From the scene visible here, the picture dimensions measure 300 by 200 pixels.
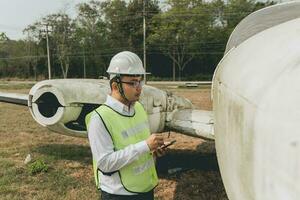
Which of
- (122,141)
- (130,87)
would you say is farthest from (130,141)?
(130,87)

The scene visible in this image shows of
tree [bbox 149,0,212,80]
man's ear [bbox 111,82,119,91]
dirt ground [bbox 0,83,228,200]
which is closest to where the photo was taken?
Result: man's ear [bbox 111,82,119,91]

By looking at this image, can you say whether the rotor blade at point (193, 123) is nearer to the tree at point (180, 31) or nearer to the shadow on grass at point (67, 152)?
the shadow on grass at point (67, 152)

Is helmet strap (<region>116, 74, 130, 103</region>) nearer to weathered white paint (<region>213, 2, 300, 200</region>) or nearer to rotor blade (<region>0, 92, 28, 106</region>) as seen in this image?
weathered white paint (<region>213, 2, 300, 200</region>)

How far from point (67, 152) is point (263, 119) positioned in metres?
7.80

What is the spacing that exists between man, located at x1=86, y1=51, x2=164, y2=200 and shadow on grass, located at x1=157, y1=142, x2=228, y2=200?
10.6 ft

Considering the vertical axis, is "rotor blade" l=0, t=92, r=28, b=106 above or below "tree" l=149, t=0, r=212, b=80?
below

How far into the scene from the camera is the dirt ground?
256 inches

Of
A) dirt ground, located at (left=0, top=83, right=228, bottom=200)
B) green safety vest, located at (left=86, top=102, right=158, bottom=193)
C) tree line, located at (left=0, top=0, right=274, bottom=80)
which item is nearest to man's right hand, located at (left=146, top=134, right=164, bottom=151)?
green safety vest, located at (left=86, top=102, right=158, bottom=193)

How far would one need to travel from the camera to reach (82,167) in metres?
7.91

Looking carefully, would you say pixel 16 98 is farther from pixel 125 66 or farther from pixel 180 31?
pixel 180 31

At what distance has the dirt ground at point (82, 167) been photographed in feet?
21.3

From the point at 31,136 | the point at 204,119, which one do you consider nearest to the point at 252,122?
the point at 204,119

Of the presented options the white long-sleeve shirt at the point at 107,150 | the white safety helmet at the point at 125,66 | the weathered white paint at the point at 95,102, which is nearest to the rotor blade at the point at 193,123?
the weathered white paint at the point at 95,102

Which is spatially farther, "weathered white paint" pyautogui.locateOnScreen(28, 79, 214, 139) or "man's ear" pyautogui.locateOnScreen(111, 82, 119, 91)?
"weathered white paint" pyautogui.locateOnScreen(28, 79, 214, 139)
